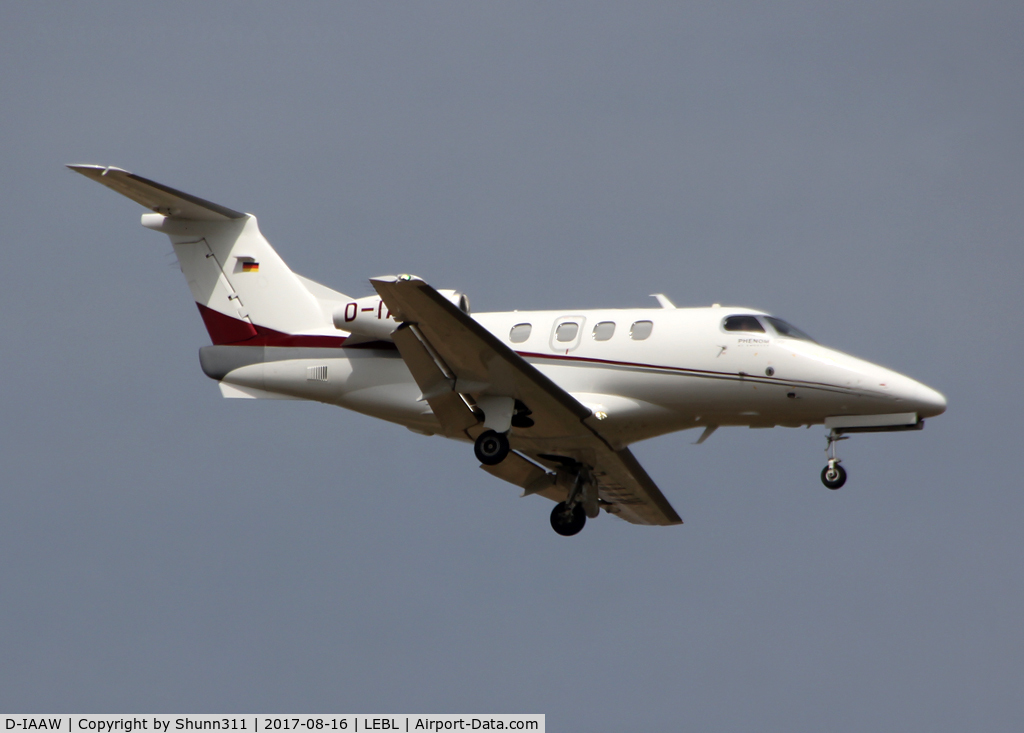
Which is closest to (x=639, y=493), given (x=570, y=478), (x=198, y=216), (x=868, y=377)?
(x=570, y=478)

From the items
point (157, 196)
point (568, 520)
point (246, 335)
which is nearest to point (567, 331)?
point (568, 520)

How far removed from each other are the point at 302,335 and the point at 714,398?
718 cm

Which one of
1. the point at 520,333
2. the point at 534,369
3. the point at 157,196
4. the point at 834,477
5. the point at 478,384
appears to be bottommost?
the point at 834,477

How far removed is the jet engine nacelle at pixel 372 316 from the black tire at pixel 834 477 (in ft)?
19.6

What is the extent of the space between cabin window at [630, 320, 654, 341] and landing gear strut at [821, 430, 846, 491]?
327 cm

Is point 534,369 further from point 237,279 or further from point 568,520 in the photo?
point 237,279

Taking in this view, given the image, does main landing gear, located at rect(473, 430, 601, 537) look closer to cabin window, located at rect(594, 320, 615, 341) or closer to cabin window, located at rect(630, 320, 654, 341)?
cabin window, located at rect(594, 320, 615, 341)

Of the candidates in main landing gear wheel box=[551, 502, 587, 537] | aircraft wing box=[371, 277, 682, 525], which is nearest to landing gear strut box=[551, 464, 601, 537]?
main landing gear wheel box=[551, 502, 587, 537]

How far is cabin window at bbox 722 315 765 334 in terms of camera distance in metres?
19.5

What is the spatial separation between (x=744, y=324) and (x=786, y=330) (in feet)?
2.33

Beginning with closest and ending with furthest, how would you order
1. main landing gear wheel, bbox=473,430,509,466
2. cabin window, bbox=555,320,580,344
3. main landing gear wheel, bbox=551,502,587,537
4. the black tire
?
the black tire
main landing gear wheel, bbox=473,430,509,466
cabin window, bbox=555,320,580,344
main landing gear wheel, bbox=551,502,587,537

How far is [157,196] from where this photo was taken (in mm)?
21719

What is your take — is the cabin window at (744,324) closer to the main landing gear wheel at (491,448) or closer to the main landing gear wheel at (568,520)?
the main landing gear wheel at (491,448)

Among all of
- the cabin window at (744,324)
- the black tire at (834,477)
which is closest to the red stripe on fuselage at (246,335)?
the cabin window at (744,324)
